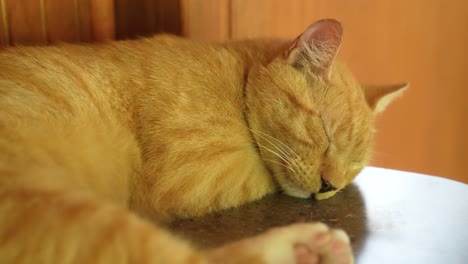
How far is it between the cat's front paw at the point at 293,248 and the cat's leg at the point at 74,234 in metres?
0.12

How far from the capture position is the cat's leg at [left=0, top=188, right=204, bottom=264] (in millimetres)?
730

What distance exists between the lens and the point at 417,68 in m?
2.78

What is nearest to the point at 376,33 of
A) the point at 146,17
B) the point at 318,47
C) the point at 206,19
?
the point at 206,19

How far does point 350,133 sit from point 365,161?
118 millimetres

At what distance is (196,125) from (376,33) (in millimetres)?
1551

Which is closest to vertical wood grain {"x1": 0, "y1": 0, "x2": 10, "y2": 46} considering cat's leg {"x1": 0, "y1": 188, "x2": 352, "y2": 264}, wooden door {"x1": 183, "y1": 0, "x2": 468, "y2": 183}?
cat's leg {"x1": 0, "y1": 188, "x2": 352, "y2": 264}

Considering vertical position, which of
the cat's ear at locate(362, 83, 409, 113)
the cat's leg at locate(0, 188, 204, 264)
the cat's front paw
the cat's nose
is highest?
the cat's leg at locate(0, 188, 204, 264)

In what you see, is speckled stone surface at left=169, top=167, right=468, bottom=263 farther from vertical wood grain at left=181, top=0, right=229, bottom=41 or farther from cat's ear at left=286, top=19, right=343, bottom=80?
vertical wood grain at left=181, top=0, right=229, bottom=41

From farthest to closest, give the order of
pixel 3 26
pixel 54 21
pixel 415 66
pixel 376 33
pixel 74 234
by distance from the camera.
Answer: pixel 415 66 < pixel 376 33 < pixel 54 21 < pixel 3 26 < pixel 74 234

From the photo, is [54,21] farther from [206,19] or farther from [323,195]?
[323,195]

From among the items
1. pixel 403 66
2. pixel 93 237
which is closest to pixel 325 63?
pixel 93 237

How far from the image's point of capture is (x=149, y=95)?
1.30m

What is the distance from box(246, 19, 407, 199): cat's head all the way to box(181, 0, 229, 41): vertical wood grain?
0.46 meters

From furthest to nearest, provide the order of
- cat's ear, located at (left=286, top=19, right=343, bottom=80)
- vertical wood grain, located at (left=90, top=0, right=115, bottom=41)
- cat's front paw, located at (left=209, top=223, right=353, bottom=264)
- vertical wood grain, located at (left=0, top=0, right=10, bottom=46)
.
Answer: vertical wood grain, located at (left=90, top=0, right=115, bottom=41), vertical wood grain, located at (left=0, top=0, right=10, bottom=46), cat's ear, located at (left=286, top=19, right=343, bottom=80), cat's front paw, located at (left=209, top=223, right=353, bottom=264)
